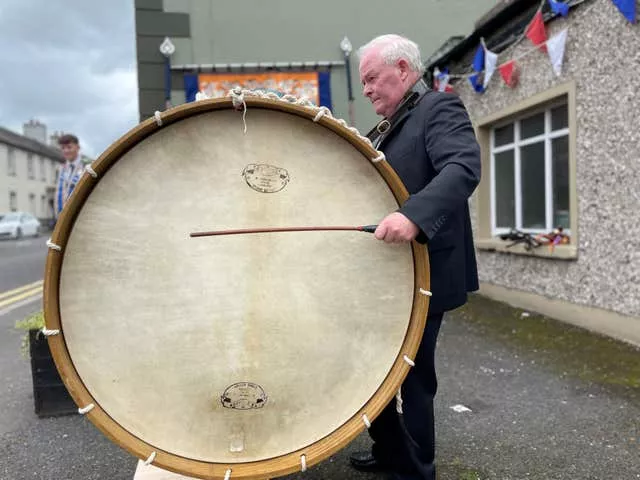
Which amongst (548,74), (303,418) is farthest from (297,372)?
(548,74)

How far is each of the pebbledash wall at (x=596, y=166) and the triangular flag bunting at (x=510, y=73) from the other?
0.30ft

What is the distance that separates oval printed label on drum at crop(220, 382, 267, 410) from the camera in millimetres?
1727

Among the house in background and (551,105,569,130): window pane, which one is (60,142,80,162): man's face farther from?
(551,105,569,130): window pane

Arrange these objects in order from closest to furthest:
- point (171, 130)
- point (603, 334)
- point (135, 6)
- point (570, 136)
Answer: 1. point (171, 130)
2. point (603, 334)
3. point (570, 136)
4. point (135, 6)

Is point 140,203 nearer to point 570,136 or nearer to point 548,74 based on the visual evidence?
point 570,136

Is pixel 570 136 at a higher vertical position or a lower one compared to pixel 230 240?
higher

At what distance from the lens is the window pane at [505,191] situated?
6.87 metres

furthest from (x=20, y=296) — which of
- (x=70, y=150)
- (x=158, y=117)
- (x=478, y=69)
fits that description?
(x=158, y=117)

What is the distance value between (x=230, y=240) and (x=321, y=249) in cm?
29

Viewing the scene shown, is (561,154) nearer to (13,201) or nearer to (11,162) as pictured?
(11,162)

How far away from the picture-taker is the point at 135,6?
27.6ft

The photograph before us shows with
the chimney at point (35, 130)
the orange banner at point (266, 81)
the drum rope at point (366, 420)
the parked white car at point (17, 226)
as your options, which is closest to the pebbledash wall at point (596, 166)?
the drum rope at point (366, 420)

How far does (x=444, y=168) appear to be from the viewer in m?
1.87

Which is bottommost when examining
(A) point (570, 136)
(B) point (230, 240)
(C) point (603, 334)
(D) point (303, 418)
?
(C) point (603, 334)
